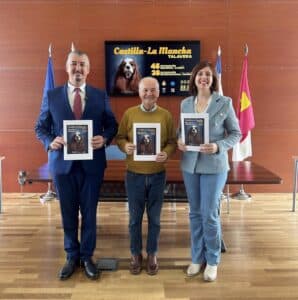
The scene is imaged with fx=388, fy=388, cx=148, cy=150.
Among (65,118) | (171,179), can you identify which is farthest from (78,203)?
(171,179)

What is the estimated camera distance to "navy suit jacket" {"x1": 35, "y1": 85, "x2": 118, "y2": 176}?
2.60 meters

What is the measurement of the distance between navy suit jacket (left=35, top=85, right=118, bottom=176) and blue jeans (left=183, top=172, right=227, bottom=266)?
61cm

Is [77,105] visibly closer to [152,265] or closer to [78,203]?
[78,203]

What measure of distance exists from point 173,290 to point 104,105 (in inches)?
52.6

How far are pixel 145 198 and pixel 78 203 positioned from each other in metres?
0.48

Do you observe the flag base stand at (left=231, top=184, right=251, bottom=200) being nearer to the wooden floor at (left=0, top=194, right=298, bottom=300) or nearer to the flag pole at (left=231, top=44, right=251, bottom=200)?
the flag pole at (left=231, top=44, right=251, bottom=200)

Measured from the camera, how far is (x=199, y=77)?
8.37ft

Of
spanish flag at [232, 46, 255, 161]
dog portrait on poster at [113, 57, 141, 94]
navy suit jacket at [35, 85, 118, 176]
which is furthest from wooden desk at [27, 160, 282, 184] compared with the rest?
dog portrait on poster at [113, 57, 141, 94]

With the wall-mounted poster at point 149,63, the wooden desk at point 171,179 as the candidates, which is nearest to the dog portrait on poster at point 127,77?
the wall-mounted poster at point 149,63

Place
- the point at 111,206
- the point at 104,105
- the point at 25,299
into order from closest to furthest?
1. the point at 25,299
2. the point at 104,105
3. the point at 111,206

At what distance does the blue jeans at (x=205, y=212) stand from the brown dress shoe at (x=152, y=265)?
0.29 metres

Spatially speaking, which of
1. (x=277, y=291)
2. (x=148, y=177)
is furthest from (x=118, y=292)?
(x=277, y=291)

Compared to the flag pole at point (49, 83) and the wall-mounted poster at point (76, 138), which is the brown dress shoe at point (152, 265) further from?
the flag pole at point (49, 83)

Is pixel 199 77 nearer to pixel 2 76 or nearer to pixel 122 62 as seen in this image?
pixel 122 62
